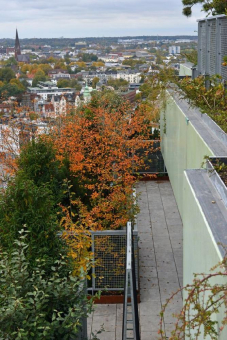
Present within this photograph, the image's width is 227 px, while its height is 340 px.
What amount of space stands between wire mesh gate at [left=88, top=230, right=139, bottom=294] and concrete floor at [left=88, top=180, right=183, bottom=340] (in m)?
0.53

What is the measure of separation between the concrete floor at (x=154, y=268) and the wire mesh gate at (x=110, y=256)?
0.53m

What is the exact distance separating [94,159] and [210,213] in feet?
28.6

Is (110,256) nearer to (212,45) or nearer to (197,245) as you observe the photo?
(197,245)

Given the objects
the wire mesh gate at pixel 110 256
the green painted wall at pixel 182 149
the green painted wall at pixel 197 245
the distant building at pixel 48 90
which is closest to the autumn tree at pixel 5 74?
the distant building at pixel 48 90

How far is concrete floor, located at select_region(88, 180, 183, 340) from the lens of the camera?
29.5 feet

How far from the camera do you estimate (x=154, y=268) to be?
11.2 metres

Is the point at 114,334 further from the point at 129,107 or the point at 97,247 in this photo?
the point at 129,107

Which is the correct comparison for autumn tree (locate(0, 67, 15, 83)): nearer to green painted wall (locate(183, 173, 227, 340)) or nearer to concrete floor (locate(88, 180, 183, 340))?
concrete floor (locate(88, 180, 183, 340))

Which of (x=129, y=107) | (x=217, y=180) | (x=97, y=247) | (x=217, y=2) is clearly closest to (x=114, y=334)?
(x=97, y=247)

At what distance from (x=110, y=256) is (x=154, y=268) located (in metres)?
1.49

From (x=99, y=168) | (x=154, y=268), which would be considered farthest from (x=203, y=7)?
(x=154, y=268)

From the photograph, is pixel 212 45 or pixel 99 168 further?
pixel 212 45

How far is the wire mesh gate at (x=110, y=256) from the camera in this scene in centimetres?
1007

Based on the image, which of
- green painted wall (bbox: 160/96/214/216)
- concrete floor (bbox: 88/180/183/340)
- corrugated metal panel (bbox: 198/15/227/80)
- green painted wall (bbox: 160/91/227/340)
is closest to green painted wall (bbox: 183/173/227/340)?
green painted wall (bbox: 160/91/227/340)
